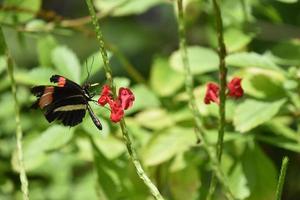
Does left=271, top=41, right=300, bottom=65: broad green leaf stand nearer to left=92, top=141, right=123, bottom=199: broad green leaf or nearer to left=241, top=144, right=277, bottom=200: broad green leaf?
left=241, top=144, right=277, bottom=200: broad green leaf

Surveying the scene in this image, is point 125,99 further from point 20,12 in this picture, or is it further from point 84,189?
point 84,189

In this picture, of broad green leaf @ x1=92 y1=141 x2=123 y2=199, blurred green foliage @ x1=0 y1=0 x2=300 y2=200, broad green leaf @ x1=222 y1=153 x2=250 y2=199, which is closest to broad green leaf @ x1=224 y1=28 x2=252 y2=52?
blurred green foliage @ x1=0 y1=0 x2=300 y2=200

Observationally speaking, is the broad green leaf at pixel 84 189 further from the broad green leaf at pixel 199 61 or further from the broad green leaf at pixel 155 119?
the broad green leaf at pixel 199 61

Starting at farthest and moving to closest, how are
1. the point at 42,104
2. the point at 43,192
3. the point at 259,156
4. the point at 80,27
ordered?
1. the point at 43,192
2. the point at 80,27
3. the point at 259,156
4. the point at 42,104

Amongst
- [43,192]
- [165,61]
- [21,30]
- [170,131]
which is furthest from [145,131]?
[43,192]

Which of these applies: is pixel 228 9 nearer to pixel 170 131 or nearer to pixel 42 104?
pixel 170 131

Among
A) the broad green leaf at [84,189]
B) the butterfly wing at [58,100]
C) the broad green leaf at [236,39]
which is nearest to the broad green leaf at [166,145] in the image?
the broad green leaf at [236,39]

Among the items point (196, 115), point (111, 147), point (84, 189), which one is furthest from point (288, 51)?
point (84, 189)

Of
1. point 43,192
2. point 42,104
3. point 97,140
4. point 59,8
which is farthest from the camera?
point 59,8

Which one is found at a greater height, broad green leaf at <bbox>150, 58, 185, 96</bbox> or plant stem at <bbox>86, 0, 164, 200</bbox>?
plant stem at <bbox>86, 0, 164, 200</bbox>
